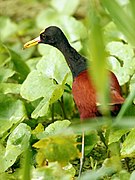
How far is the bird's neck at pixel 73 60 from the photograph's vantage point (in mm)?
3045

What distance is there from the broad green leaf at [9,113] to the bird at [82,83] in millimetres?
246

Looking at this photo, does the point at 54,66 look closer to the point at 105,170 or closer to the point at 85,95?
the point at 85,95

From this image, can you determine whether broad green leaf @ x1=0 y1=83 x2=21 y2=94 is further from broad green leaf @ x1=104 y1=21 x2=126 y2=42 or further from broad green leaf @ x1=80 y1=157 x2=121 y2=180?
broad green leaf @ x1=80 y1=157 x2=121 y2=180

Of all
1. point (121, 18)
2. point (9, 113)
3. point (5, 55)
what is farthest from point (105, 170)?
point (5, 55)

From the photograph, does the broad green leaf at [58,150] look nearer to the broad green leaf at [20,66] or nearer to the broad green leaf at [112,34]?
the broad green leaf at [20,66]

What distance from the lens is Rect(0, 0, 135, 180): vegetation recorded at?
220 cm

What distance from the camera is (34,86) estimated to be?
124 inches

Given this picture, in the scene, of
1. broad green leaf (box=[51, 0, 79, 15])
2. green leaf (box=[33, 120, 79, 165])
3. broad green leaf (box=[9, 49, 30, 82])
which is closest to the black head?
broad green leaf (box=[9, 49, 30, 82])

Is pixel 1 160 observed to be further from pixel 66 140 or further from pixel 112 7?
pixel 112 7

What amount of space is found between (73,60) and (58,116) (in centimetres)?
45

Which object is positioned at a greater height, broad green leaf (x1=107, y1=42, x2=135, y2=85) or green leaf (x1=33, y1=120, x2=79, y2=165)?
broad green leaf (x1=107, y1=42, x2=135, y2=85)

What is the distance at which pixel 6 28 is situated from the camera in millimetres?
4309

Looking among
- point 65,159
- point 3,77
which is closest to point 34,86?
point 3,77

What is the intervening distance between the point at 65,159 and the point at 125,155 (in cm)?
43
